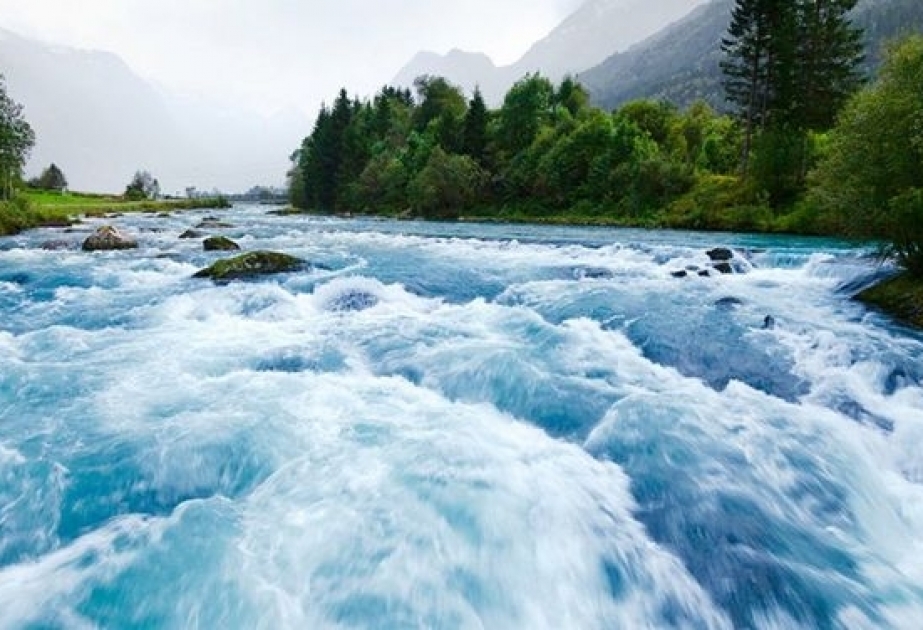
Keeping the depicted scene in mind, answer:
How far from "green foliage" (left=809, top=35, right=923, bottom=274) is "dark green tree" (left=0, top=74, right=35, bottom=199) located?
63.4 metres

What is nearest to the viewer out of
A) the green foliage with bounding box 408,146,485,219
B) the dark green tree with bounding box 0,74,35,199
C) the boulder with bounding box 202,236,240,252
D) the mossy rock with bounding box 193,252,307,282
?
the mossy rock with bounding box 193,252,307,282

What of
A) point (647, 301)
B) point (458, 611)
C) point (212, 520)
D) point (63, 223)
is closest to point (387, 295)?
point (647, 301)

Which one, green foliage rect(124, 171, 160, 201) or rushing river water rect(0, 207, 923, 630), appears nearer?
rushing river water rect(0, 207, 923, 630)

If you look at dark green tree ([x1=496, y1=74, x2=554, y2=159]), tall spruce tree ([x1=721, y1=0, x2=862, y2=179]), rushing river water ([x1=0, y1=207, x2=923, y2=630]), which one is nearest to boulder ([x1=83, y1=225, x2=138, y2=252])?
rushing river water ([x1=0, y1=207, x2=923, y2=630])

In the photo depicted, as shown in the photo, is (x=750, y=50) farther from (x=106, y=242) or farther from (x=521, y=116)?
(x=106, y=242)

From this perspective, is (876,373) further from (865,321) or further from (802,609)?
(802,609)

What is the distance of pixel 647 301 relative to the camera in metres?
18.2

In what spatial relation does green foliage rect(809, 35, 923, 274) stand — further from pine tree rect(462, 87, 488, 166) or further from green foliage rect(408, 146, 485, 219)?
pine tree rect(462, 87, 488, 166)

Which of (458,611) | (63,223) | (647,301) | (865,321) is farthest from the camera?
(63,223)

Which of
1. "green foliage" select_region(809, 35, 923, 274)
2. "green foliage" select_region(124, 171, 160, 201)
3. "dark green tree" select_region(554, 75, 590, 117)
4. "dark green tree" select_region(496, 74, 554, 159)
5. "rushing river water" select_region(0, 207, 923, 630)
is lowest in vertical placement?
"green foliage" select_region(124, 171, 160, 201)

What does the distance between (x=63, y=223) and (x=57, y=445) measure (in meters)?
47.6

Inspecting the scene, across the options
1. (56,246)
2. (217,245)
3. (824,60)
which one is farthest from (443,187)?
(56,246)

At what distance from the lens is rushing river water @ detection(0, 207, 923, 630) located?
18.5 ft

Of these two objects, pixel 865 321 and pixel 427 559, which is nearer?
pixel 427 559
